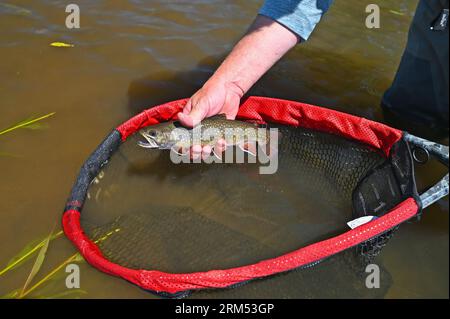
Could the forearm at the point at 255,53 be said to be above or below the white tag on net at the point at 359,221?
above

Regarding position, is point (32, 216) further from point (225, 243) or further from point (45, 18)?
point (45, 18)

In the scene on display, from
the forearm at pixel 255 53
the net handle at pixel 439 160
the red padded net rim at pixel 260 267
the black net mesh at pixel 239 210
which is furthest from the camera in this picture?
the forearm at pixel 255 53

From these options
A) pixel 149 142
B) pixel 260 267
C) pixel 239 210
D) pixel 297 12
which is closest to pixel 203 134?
pixel 149 142

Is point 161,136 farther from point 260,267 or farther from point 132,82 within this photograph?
point 260,267

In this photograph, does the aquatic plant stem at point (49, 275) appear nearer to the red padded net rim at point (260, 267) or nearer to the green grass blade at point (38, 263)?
the green grass blade at point (38, 263)

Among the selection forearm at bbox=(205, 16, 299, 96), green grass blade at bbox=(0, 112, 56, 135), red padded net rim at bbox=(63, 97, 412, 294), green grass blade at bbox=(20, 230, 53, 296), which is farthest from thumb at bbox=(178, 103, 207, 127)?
green grass blade at bbox=(0, 112, 56, 135)

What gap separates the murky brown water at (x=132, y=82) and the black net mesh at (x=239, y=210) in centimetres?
13

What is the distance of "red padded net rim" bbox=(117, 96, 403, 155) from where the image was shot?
10.5 ft

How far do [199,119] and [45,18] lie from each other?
2.82 meters

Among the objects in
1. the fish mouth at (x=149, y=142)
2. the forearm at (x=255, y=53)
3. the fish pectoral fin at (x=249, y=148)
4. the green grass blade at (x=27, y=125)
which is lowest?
the green grass blade at (x=27, y=125)

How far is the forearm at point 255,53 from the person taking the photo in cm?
319

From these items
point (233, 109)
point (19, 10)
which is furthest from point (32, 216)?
point (19, 10)

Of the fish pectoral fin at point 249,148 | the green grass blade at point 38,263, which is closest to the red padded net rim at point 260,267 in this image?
the green grass blade at point 38,263

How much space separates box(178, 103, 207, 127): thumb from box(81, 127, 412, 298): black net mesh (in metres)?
0.46
